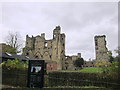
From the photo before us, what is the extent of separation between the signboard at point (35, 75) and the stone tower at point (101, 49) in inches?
1802

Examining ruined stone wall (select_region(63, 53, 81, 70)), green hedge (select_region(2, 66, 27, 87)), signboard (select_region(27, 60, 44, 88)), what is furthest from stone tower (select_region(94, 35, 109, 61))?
signboard (select_region(27, 60, 44, 88))

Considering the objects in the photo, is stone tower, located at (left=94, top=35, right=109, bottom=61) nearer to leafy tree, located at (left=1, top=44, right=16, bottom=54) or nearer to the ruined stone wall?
the ruined stone wall

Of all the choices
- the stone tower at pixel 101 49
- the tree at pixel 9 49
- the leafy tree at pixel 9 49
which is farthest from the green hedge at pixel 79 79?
the stone tower at pixel 101 49

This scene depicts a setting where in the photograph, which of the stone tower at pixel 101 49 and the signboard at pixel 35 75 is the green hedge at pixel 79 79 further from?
the stone tower at pixel 101 49

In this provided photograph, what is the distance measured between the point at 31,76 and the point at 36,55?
51217mm

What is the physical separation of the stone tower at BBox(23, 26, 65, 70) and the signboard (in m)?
45.7

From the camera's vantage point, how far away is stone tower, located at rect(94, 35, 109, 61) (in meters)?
56.4

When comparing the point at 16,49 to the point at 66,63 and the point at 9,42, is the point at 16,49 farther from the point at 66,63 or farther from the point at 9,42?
the point at 66,63

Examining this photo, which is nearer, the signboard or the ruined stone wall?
the signboard

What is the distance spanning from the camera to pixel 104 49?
5675cm

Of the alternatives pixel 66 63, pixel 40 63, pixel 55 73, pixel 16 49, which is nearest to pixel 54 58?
pixel 66 63

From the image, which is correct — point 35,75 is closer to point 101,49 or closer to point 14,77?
point 14,77

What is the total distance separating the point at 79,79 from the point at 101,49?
4021 cm

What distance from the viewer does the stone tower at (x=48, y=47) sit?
60.9 metres
